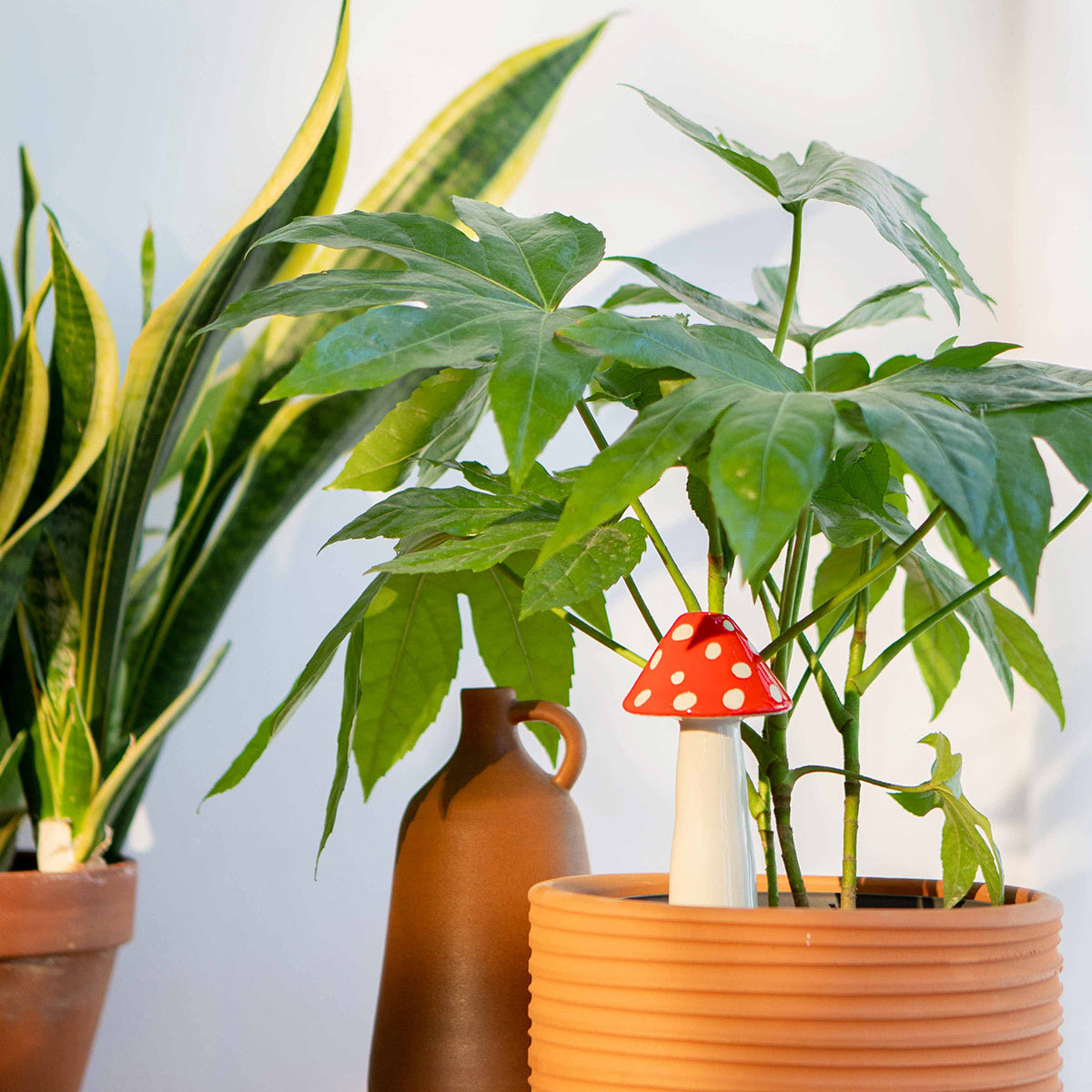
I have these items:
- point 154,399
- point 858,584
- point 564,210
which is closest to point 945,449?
point 858,584

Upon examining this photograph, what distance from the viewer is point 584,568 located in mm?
483

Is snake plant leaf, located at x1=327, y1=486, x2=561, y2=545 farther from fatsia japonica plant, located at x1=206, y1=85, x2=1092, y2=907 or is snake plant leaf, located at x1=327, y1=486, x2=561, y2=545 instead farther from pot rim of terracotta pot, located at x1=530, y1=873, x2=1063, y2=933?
pot rim of terracotta pot, located at x1=530, y1=873, x2=1063, y2=933

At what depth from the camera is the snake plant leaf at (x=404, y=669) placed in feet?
2.13

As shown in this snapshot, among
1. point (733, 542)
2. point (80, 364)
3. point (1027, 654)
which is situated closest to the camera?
point (733, 542)

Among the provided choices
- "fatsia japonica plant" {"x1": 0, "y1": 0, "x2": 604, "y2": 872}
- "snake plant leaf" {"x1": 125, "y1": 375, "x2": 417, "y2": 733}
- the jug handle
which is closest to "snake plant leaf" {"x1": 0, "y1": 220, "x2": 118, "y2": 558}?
"fatsia japonica plant" {"x1": 0, "y1": 0, "x2": 604, "y2": 872}

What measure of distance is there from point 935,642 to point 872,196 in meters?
0.30

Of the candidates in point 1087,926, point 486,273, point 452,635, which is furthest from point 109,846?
point 1087,926

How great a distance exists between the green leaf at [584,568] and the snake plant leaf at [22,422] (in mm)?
430

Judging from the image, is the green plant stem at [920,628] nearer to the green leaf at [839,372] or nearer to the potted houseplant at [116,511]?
the green leaf at [839,372]

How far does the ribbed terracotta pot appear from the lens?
0.41 meters

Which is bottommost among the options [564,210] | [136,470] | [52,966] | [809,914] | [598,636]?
[52,966]

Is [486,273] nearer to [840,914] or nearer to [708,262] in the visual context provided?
[840,914]

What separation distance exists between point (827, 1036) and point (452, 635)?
32 cm

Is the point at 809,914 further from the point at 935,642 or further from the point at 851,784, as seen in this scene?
the point at 935,642
